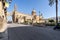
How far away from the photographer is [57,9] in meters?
51.5

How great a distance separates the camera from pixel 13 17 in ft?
383

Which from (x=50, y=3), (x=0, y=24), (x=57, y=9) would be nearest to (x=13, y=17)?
(x=50, y=3)

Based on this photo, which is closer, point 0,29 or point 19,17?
point 0,29

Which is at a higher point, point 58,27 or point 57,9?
point 57,9

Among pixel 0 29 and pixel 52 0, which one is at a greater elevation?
pixel 52 0

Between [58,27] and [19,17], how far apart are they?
278 feet

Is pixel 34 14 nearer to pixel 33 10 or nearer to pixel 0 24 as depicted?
pixel 33 10

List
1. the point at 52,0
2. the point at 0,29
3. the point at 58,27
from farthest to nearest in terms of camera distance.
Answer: the point at 52,0, the point at 58,27, the point at 0,29

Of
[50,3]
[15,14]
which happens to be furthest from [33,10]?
[50,3]

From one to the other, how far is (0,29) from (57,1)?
34993 millimetres

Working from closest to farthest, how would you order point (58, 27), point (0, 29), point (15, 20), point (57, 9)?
point (0, 29), point (58, 27), point (57, 9), point (15, 20)

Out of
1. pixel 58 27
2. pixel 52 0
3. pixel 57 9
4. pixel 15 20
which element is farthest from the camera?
pixel 15 20

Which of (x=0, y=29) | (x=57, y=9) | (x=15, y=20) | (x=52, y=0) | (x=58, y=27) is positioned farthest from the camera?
(x=15, y=20)

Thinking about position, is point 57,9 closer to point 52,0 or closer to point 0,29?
point 52,0
